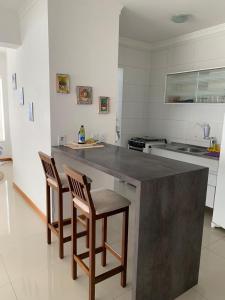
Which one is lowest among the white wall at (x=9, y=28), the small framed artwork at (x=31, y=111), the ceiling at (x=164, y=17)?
the small framed artwork at (x=31, y=111)

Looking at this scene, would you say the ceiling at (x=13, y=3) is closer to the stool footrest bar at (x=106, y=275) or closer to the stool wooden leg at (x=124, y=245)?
the stool wooden leg at (x=124, y=245)

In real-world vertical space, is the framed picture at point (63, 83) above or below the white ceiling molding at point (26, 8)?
below

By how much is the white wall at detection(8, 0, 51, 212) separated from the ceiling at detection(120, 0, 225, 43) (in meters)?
1.17

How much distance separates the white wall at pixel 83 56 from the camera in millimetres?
2602

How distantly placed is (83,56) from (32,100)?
90 cm

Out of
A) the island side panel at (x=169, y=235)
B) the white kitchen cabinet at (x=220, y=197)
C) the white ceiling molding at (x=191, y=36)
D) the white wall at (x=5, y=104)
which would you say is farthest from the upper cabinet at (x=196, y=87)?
the white wall at (x=5, y=104)

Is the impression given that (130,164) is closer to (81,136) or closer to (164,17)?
(81,136)

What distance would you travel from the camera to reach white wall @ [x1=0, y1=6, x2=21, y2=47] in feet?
10.5

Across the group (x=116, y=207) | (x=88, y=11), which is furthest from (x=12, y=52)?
(x=116, y=207)

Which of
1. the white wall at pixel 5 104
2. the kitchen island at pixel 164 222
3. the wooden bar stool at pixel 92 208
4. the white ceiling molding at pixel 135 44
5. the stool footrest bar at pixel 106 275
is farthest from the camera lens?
the white wall at pixel 5 104

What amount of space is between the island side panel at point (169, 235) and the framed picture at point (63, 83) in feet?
5.58

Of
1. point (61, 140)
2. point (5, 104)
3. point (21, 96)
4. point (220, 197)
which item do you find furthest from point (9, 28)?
point (220, 197)

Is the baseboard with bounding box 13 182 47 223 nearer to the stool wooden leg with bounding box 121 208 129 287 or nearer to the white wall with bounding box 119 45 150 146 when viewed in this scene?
the stool wooden leg with bounding box 121 208 129 287

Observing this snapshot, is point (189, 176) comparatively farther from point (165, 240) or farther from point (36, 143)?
point (36, 143)
